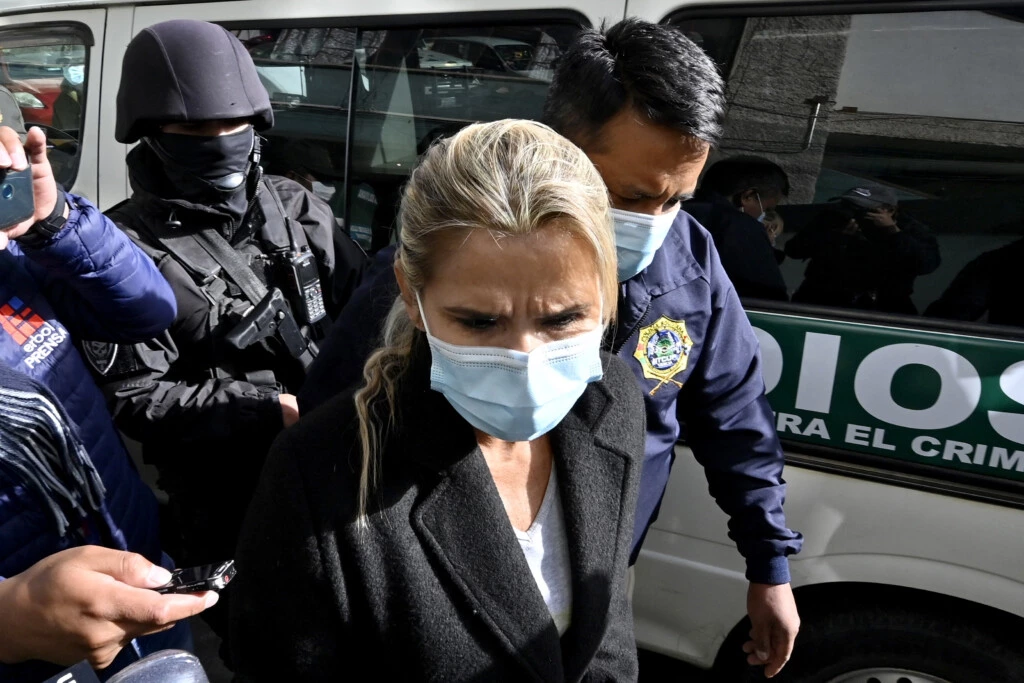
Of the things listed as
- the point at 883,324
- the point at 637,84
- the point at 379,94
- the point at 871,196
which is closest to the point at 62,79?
the point at 379,94

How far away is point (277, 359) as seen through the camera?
6.64 ft

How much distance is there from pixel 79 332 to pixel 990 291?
1.97m

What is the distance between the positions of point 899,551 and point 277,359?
160 centimetres

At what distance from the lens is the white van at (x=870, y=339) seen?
1.85 metres

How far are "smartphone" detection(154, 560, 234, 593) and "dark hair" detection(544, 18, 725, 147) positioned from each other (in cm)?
101

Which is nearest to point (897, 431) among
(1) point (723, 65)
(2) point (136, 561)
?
(1) point (723, 65)

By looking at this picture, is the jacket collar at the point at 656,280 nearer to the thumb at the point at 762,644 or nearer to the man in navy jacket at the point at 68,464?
the thumb at the point at 762,644

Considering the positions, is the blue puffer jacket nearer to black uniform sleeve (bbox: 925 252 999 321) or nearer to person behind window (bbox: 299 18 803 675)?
person behind window (bbox: 299 18 803 675)

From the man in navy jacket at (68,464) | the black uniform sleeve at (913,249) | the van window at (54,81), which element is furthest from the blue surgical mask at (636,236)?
the van window at (54,81)

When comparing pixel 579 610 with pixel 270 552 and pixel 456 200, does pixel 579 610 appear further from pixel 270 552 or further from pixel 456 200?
pixel 456 200

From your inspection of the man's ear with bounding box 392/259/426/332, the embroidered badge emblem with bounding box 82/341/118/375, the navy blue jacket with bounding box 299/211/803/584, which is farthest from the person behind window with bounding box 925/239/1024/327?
the embroidered badge emblem with bounding box 82/341/118/375

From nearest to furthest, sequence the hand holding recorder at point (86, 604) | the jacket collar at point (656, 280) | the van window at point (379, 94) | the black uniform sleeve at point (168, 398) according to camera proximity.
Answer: the hand holding recorder at point (86, 604)
the jacket collar at point (656, 280)
the black uniform sleeve at point (168, 398)
the van window at point (379, 94)

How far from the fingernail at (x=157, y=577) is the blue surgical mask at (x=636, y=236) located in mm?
935

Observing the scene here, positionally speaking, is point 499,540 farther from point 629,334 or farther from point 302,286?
point 302,286
